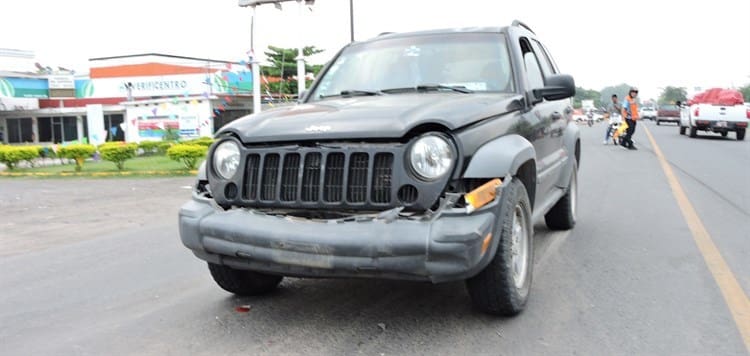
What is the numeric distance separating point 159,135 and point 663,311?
97.5 feet

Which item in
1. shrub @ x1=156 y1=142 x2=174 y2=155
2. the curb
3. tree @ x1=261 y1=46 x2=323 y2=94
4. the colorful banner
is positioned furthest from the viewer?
tree @ x1=261 y1=46 x2=323 y2=94

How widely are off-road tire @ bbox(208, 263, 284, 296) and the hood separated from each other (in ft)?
3.08

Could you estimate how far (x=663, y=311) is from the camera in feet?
12.7

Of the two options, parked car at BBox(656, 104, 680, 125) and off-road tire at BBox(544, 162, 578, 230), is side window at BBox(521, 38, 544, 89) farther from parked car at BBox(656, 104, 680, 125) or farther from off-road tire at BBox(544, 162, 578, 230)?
parked car at BBox(656, 104, 680, 125)

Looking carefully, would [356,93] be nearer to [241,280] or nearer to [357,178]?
[357,178]

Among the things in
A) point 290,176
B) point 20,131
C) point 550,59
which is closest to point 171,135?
point 20,131

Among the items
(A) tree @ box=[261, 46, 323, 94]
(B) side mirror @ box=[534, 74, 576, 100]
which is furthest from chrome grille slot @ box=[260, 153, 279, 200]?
(A) tree @ box=[261, 46, 323, 94]

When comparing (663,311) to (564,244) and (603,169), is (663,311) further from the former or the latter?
(603,169)

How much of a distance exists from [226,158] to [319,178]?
2.36ft

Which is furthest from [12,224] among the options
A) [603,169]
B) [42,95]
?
[42,95]

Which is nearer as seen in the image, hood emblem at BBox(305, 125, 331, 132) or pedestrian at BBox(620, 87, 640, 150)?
hood emblem at BBox(305, 125, 331, 132)

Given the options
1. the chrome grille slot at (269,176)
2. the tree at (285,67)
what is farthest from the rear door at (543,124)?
the tree at (285,67)

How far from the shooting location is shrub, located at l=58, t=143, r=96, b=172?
56.6 ft

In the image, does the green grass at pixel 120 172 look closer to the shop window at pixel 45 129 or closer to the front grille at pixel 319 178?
the front grille at pixel 319 178
